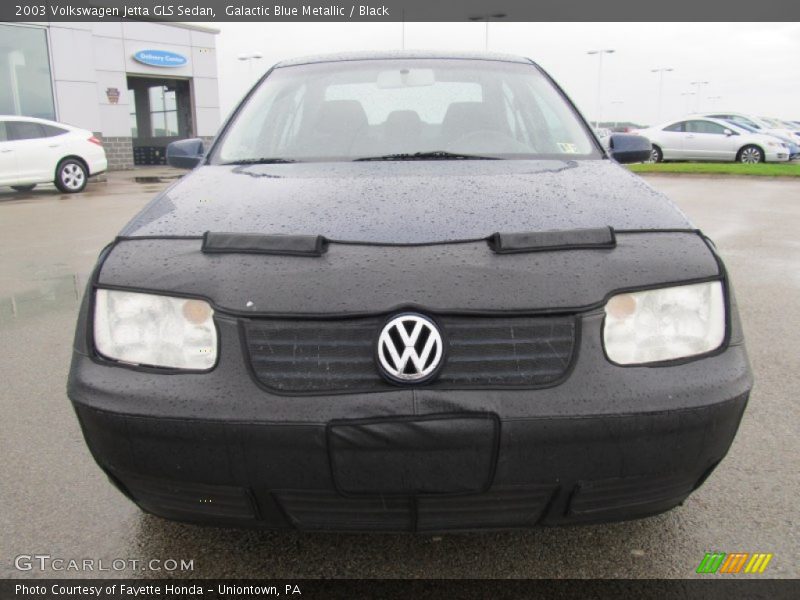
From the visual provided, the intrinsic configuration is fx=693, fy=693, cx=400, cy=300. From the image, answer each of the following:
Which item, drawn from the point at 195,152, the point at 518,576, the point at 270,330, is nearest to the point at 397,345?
the point at 270,330

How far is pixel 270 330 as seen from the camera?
154 cm

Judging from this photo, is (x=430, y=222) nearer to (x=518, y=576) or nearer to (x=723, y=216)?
(x=518, y=576)

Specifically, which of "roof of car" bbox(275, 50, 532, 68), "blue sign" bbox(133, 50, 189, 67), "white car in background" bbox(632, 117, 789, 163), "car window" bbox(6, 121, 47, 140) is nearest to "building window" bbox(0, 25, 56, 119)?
"blue sign" bbox(133, 50, 189, 67)

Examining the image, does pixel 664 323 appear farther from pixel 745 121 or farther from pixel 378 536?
pixel 745 121

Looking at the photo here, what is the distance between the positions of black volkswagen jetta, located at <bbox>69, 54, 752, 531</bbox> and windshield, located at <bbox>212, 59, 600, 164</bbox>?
0.88m

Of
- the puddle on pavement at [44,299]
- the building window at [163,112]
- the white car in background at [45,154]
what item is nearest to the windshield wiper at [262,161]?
the puddle on pavement at [44,299]

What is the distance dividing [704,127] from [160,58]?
1857 centimetres

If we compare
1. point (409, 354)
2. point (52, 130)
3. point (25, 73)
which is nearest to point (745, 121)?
point (52, 130)

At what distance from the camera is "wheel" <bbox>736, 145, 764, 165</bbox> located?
19.9 meters

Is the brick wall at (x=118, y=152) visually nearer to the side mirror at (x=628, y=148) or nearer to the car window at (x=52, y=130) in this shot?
the car window at (x=52, y=130)

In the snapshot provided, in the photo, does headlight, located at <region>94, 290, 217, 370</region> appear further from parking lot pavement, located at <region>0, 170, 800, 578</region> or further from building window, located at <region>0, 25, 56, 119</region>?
building window, located at <region>0, 25, 56, 119</region>

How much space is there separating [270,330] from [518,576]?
98 cm

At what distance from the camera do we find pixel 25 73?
19.7 m

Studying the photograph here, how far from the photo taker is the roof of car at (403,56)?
317 centimetres
